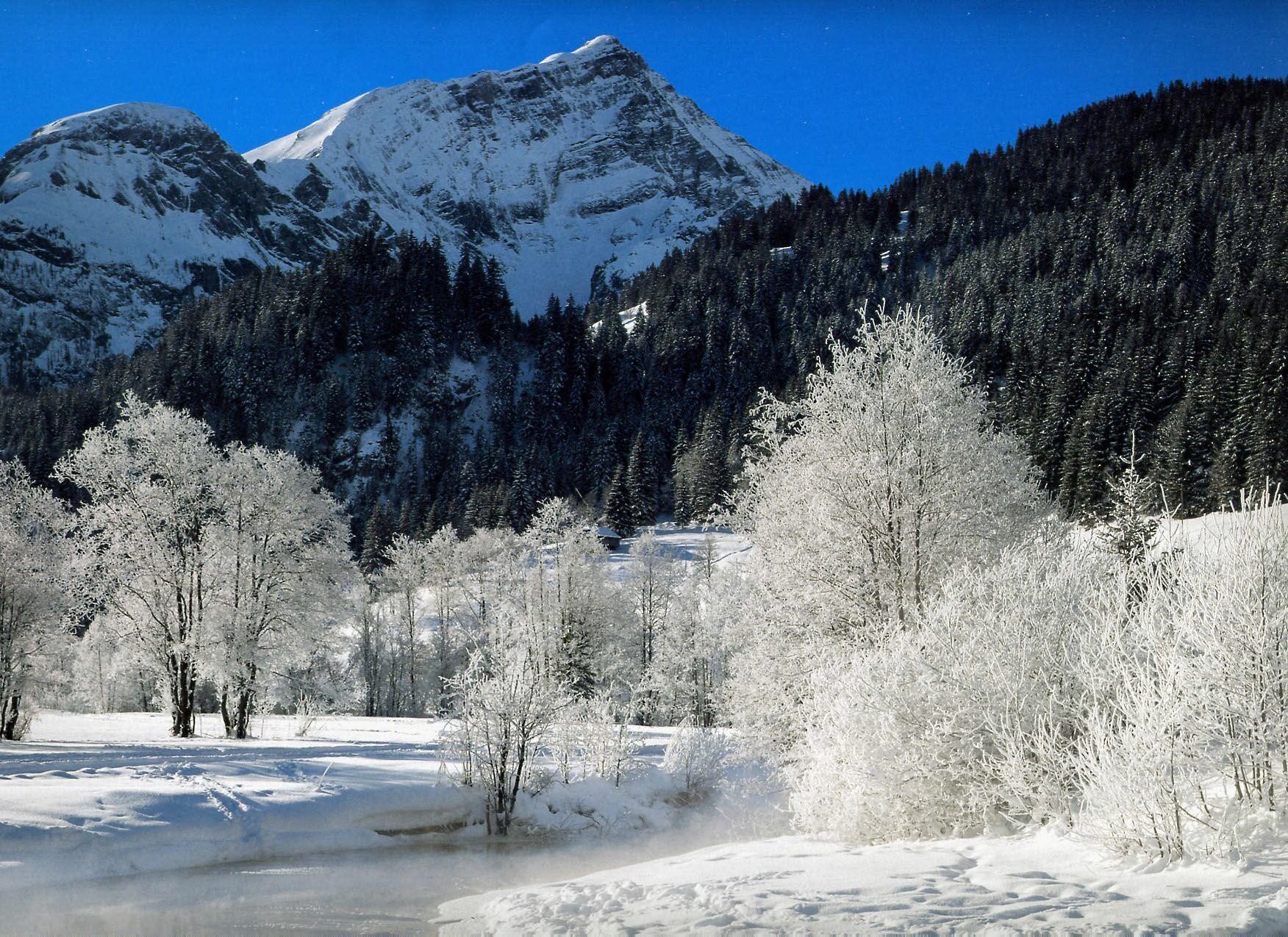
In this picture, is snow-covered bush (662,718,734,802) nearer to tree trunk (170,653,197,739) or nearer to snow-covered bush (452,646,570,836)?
snow-covered bush (452,646,570,836)

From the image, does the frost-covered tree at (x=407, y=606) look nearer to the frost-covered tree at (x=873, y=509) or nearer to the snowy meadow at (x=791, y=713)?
the snowy meadow at (x=791, y=713)

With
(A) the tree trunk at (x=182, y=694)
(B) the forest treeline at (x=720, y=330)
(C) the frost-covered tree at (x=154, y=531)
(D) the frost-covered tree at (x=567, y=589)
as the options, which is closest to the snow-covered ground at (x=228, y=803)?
(A) the tree trunk at (x=182, y=694)

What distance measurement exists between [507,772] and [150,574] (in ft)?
53.0

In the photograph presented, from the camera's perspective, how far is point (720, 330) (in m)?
156

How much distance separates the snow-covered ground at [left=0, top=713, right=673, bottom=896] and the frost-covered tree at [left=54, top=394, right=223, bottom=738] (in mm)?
3467

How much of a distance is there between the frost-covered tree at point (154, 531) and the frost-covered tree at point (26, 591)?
Answer: 1123 millimetres

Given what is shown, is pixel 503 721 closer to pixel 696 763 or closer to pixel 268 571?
pixel 696 763

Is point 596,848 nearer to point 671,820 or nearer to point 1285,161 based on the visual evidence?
point 671,820

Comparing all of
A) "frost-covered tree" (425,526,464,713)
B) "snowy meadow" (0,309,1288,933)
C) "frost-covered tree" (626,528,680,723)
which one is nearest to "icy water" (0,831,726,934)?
"snowy meadow" (0,309,1288,933)

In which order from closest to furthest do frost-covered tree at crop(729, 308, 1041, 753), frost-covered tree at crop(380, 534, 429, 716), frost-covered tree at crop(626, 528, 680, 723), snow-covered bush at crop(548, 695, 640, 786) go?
frost-covered tree at crop(729, 308, 1041, 753) → snow-covered bush at crop(548, 695, 640, 786) → frost-covered tree at crop(626, 528, 680, 723) → frost-covered tree at crop(380, 534, 429, 716)

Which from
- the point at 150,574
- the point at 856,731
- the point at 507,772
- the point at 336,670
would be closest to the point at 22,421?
the point at 336,670

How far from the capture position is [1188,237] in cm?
13012

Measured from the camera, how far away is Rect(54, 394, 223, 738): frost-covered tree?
27250 mm

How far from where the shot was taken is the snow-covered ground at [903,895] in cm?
799
